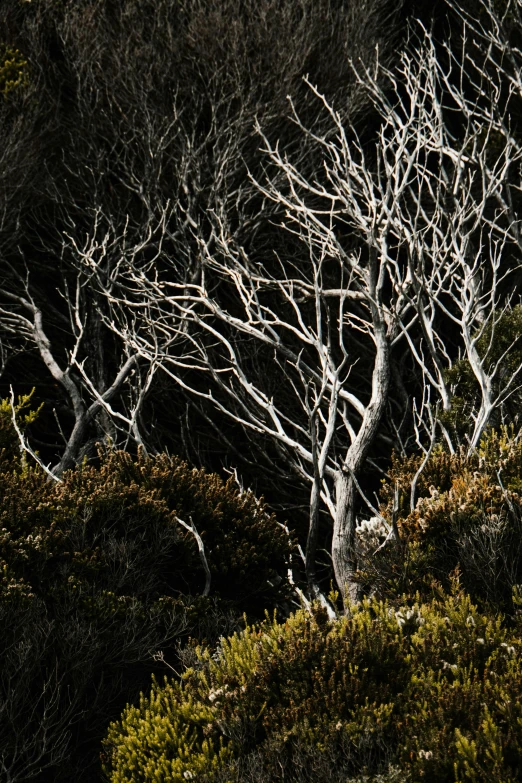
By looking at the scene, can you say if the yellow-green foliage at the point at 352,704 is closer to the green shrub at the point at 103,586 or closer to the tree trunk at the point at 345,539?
the green shrub at the point at 103,586

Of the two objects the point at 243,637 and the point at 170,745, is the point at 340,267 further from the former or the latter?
the point at 170,745

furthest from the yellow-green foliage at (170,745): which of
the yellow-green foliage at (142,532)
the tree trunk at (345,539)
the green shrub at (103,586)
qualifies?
the tree trunk at (345,539)

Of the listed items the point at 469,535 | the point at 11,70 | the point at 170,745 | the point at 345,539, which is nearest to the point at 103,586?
the point at 170,745

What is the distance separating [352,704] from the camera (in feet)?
14.9

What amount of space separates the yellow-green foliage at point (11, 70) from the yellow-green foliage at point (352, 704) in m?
8.77

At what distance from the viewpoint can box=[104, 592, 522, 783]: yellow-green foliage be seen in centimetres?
413

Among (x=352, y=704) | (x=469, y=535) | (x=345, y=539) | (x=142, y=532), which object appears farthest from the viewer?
(x=345, y=539)

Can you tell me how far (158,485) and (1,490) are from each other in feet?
3.79

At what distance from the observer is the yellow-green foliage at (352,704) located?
4.13 meters

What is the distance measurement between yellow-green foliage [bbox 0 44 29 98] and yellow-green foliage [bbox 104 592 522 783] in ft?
28.8

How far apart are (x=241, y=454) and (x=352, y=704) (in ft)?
26.2

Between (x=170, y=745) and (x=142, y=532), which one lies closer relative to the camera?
(x=170, y=745)

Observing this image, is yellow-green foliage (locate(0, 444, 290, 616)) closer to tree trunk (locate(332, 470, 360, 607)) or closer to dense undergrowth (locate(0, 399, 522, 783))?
dense undergrowth (locate(0, 399, 522, 783))

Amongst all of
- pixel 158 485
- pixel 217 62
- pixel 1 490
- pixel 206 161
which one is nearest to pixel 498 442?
pixel 158 485
